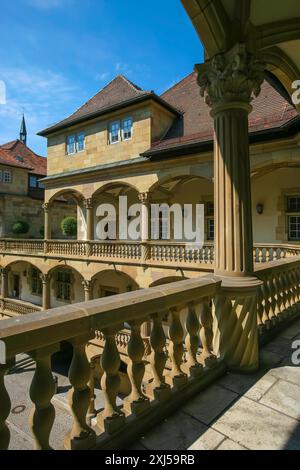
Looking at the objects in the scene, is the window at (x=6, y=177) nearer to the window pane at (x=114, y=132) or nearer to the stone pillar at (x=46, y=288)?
the stone pillar at (x=46, y=288)

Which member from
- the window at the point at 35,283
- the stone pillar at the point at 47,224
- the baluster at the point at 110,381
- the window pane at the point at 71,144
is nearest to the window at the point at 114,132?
the window pane at the point at 71,144

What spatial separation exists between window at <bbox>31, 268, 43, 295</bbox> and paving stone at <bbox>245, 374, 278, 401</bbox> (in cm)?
1923

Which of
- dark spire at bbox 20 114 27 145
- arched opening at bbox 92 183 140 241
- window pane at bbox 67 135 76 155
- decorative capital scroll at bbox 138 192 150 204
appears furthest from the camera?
dark spire at bbox 20 114 27 145

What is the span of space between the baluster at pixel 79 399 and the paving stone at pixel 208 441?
0.68m

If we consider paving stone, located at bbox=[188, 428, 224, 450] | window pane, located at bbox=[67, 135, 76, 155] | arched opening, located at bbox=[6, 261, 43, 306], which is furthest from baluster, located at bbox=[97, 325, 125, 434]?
arched opening, located at bbox=[6, 261, 43, 306]

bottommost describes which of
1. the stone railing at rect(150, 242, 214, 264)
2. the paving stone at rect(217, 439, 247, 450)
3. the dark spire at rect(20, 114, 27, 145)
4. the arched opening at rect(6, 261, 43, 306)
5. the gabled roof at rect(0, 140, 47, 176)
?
the arched opening at rect(6, 261, 43, 306)

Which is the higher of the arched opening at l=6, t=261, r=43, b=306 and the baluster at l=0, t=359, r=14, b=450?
the baluster at l=0, t=359, r=14, b=450

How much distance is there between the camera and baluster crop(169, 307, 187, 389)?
7.60 feet

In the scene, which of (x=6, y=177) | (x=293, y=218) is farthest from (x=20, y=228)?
(x=293, y=218)

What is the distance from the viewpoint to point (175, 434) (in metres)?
1.92

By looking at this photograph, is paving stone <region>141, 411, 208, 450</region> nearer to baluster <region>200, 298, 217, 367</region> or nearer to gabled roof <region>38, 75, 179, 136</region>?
baluster <region>200, 298, 217, 367</region>

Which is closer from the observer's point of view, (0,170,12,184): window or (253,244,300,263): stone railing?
(253,244,300,263): stone railing

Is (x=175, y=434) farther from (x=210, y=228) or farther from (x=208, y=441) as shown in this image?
(x=210, y=228)
